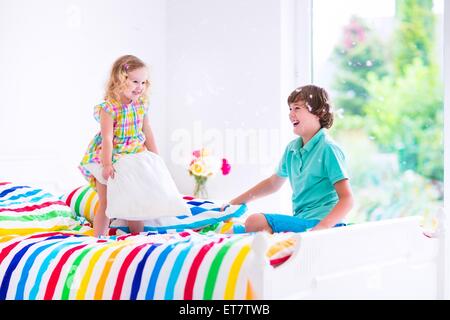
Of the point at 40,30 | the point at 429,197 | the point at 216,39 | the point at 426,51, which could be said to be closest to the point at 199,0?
the point at 216,39

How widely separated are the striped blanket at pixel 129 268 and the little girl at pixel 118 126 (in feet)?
1.16

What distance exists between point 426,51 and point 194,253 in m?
1.91

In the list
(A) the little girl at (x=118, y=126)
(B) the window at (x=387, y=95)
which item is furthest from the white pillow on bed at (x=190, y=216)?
(B) the window at (x=387, y=95)

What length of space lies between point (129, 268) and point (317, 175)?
0.78 meters

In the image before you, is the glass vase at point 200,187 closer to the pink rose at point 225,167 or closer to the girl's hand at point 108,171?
the pink rose at point 225,167

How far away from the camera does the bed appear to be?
166 cm

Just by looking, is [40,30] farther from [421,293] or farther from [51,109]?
[421,293]

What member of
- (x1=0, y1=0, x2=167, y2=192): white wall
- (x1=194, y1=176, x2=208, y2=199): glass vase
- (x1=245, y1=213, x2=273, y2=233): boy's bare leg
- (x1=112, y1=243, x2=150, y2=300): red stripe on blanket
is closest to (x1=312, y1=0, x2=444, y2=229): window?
(x1=194, y1=176, x2=208, y2=199): glass vase

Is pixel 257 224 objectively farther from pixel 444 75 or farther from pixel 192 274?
pixel 444 75

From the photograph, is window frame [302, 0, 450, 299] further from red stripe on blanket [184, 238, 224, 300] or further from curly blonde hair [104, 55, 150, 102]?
curly blonde hair [104, 55, 150, 102]

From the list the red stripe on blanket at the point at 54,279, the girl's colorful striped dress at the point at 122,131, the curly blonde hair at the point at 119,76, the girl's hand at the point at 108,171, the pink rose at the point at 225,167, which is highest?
Answer: the curly blonde hair at the point at 119,76

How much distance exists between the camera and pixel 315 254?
1.74m

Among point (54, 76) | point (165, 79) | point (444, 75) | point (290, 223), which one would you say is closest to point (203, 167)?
point (165, 79)

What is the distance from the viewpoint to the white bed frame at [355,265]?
1630 millimetres
